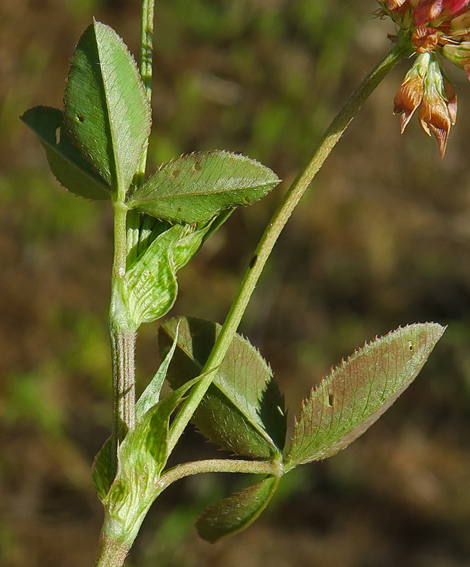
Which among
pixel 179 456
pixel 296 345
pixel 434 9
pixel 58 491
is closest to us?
pixel 434 9

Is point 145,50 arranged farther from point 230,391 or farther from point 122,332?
point 230,391

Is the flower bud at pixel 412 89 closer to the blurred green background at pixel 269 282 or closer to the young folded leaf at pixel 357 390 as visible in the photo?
the young folded leaf at pixel 357 390

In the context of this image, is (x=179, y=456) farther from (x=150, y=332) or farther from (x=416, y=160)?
(x=416, y=160)

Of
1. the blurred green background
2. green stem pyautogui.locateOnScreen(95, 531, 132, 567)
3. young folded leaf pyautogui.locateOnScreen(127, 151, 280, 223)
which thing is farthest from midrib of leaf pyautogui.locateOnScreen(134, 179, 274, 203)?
the blurred green background

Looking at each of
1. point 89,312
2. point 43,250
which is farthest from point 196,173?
point 43,250

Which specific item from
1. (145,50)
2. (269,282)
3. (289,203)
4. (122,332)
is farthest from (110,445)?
(269,282)

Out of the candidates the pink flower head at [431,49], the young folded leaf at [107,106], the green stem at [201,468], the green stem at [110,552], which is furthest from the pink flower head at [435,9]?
the green stem at [110,552]

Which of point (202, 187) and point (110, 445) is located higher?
point (202, 187)
